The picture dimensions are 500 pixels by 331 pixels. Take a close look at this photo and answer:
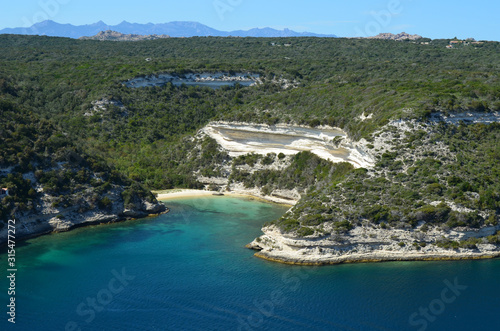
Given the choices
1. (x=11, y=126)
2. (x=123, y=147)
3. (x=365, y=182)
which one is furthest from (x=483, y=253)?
(x=123, y=147)

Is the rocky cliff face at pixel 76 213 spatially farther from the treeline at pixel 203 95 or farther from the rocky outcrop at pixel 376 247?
the rocky outcrop at pixel 376 247

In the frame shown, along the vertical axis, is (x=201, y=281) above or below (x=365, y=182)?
below

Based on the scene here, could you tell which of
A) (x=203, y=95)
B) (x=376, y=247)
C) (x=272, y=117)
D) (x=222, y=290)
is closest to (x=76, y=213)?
(x=222, y=290)

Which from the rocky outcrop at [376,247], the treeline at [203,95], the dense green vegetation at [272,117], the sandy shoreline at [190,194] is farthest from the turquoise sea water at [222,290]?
the sandy shoreline at [190,194]

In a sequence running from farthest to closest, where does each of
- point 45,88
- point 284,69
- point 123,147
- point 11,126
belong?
point 284,69
point 45,88
point 123,147
point 11,126

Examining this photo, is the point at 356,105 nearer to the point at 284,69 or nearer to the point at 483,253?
the point at 483,253

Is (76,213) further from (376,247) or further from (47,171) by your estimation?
(376,247)

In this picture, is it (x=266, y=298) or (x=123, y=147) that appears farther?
(x=123, y=147)
